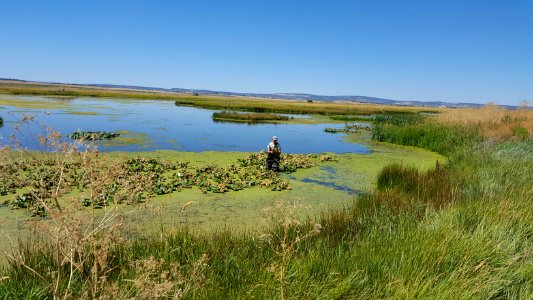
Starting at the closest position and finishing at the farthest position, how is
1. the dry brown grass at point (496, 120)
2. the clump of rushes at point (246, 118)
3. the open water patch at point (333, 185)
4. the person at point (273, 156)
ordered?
the open water patch at point (333, 185), the person at point (273, 156), the dry brown grass at point (496, 120), the clump of rushes at point (246, 118)

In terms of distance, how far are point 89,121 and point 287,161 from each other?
2360cm

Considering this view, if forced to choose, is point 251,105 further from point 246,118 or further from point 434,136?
point 434,136

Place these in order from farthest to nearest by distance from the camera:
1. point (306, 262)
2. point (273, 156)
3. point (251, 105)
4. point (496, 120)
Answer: point (251, 105)
point (496, 120)
point (273, 156)
point (306, 262)

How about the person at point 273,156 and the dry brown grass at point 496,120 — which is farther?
the dry brown grass at point 496,120

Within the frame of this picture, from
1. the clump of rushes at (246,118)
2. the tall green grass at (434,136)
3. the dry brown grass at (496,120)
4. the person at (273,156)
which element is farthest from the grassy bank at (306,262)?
the clump of rushes at (246,118)

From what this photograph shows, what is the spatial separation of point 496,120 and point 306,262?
24.8 meters

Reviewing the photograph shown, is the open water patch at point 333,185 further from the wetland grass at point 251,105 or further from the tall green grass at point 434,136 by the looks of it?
the wetland grass at point 251,105

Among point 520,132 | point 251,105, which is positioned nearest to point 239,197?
point 520,132

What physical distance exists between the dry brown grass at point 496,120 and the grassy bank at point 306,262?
14.9 metres

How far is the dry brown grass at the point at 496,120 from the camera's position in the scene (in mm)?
19242

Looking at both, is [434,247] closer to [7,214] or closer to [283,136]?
[7,214]

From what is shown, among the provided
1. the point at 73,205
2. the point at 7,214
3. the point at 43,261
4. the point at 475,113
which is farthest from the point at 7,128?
the point at 475,113

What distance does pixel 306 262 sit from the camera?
4.20 meters

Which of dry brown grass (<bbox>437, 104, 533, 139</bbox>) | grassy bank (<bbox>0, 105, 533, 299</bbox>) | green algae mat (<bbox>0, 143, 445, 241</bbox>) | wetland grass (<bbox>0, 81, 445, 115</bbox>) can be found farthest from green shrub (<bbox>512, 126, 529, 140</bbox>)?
wetland grass (<bbox>0, 81, 445, 115</bbox>)
